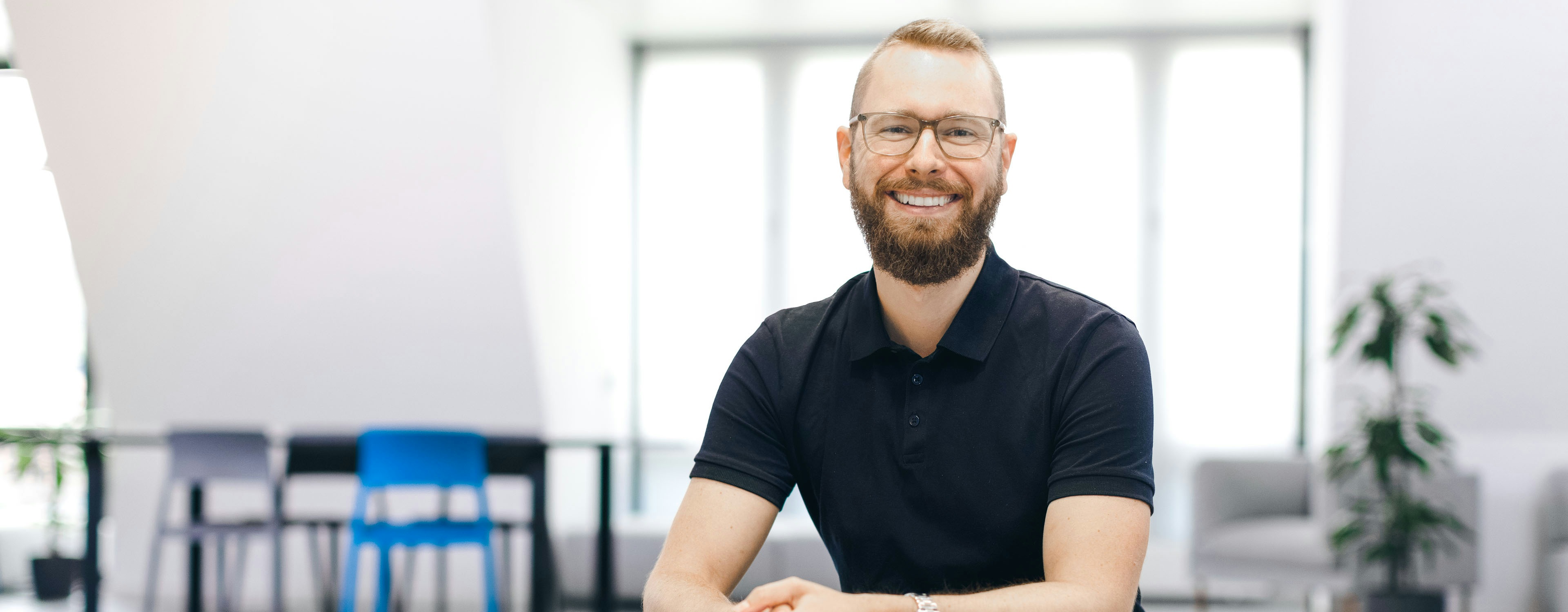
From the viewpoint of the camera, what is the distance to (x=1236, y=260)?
5.41 m

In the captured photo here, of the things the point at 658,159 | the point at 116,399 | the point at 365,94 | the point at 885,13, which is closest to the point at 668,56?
the point at 658,159

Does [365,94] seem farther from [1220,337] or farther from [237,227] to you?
[1220,337]

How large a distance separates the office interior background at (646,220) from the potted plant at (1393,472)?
332mm

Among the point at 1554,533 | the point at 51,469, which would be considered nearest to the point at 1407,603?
the point at 1554,533

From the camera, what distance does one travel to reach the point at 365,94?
4.30 meters

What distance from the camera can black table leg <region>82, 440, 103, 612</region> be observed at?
3.86 m

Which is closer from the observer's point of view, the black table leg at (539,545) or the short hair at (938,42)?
the short hair at (938,42)

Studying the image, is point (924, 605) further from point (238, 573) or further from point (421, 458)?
point (238, 573)

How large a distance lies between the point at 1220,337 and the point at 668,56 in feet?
10.5

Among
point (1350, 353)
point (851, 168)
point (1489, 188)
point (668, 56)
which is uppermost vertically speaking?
point (668, 56)

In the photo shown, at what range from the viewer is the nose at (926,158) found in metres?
1.13

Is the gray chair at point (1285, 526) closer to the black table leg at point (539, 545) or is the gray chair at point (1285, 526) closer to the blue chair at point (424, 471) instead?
the black table leg at point (539, 545)

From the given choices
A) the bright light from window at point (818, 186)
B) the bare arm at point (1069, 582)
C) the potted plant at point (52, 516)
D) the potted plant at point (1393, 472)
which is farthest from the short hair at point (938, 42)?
the potted plant at point (52, 516)

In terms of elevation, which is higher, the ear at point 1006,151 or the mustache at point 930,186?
the ear at point 1006,151
